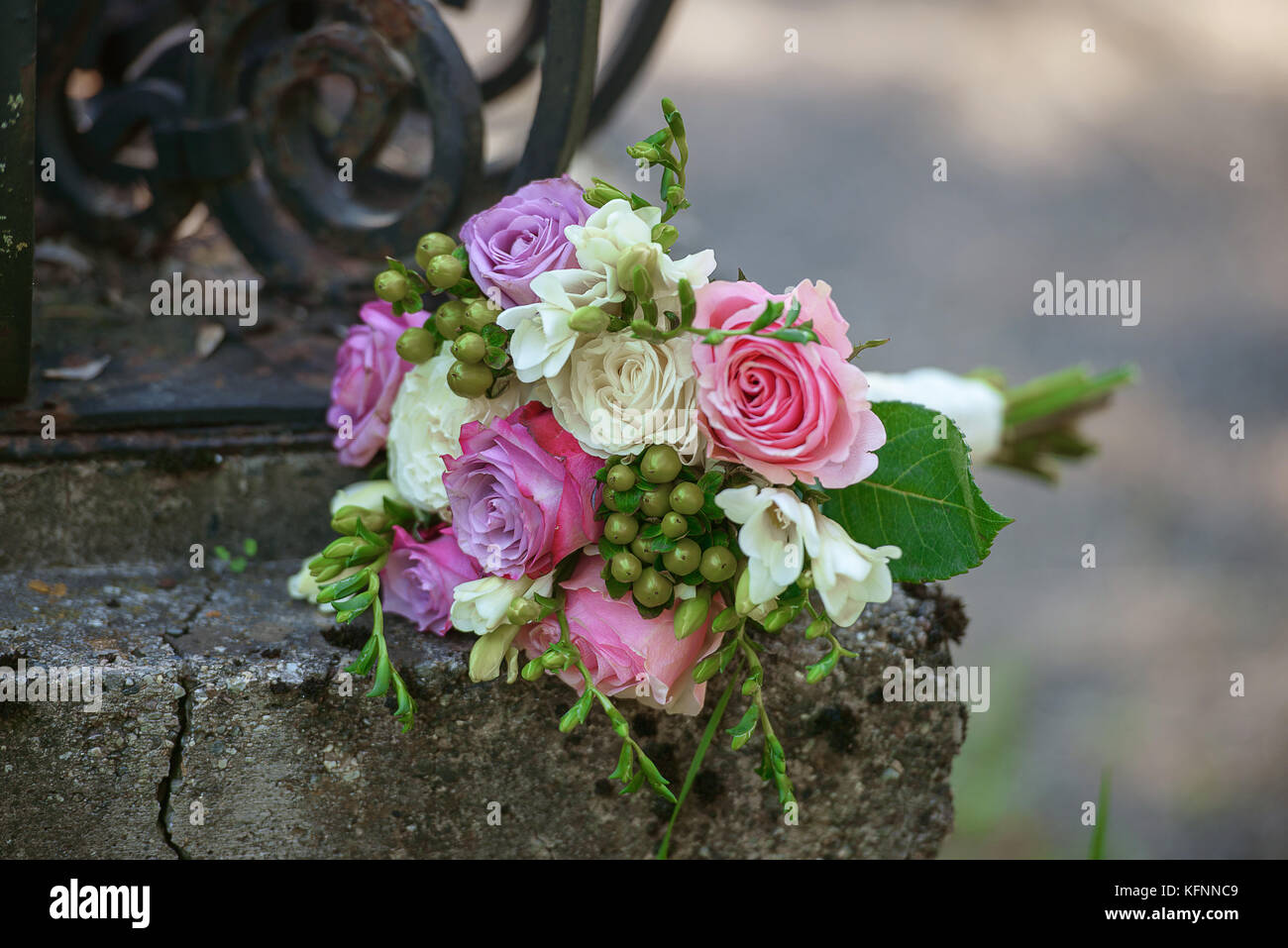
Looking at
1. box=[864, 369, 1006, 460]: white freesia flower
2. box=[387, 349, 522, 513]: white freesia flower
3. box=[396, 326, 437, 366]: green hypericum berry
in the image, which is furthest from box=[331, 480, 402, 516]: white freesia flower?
box=[864, 369, 1006, 460]: white freesia flower

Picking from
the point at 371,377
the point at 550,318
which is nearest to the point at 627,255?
the point at 550,318

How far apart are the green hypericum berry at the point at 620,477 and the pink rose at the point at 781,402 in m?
0.07

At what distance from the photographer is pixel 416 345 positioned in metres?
1.06

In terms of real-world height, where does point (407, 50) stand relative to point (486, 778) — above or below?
above

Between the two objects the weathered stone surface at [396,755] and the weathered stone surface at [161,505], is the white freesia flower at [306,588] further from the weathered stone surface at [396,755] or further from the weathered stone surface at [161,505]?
the weathered stone surface at [161,505]

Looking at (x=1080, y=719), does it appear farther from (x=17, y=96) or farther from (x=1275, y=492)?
(x=17, y=96)

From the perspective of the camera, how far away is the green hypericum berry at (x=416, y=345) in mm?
1061

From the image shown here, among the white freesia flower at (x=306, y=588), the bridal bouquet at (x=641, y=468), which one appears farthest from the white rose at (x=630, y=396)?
the white freesia flower at (x=306, y=588)

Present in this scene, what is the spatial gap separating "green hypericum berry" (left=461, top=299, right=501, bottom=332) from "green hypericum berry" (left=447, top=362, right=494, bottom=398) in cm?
3

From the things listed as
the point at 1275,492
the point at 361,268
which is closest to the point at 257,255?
the point at 361,268

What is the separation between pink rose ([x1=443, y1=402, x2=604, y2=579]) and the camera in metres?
0.94

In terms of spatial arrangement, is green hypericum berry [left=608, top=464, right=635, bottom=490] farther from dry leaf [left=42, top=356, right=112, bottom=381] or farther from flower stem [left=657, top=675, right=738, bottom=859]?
dry leaf [left=42, top=356, right=112, bottom=381]

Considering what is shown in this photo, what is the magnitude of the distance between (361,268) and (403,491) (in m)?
0.63
